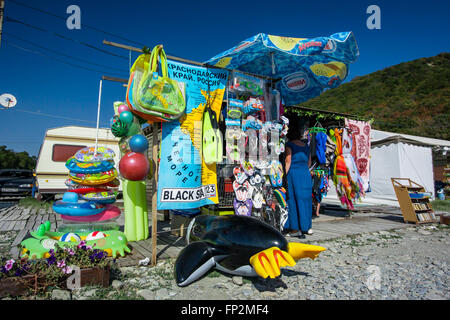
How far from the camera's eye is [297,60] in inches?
214

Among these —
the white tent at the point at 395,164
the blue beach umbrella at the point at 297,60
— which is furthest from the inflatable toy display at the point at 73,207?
the white tent at the point at 395,164

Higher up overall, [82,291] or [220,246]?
[220,246]

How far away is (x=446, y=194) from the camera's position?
44.1 feet

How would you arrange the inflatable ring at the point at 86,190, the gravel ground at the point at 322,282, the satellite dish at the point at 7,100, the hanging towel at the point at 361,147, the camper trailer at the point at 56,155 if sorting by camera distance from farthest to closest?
the camper trailer at the point at 56,155
the satellite dish at the point at 7,100
the hanging towel at the point at 361,147
the inflatable ring at the point at 86,190
the gravel ground at the point at 322,282

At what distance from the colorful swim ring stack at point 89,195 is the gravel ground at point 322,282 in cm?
114

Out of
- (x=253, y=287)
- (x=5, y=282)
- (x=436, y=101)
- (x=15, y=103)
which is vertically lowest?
(x=253, y=287)

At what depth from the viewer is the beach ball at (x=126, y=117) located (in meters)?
3.87

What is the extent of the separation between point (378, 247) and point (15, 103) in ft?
36.1

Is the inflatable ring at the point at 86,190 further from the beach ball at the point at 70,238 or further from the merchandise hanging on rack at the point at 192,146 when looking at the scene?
the merchandise hanging on rack at the point at 192,146

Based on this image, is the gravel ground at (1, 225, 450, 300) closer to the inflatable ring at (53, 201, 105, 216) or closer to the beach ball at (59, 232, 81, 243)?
the beach ball at (59, 232, 81, 243)

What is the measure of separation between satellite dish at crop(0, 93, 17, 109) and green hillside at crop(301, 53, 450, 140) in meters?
27.8

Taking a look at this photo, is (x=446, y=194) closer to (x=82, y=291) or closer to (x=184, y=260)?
(x=184, y=260)

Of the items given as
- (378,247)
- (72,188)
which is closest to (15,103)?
(72,188)

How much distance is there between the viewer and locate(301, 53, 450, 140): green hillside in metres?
28.3
